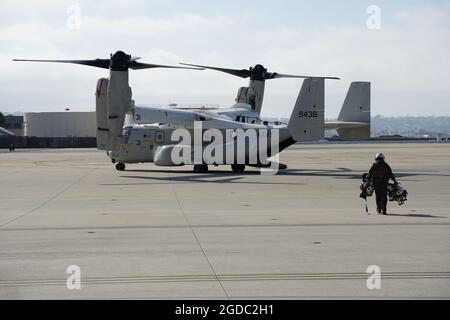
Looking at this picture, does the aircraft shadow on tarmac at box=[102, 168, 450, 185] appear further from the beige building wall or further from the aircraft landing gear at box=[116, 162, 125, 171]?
the beige building wall

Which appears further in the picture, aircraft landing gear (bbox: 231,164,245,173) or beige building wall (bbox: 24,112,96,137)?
beige building wall (bbox: 24,112,96,137)

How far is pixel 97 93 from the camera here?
33.8m

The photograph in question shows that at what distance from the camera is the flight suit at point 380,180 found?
63.4ft

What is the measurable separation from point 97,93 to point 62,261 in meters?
22.0

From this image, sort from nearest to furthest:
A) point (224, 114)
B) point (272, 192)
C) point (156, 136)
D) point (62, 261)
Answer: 1. point (62, 261)
2. point (272, 192)
3. point (156, 136)
4. point (224, 114)

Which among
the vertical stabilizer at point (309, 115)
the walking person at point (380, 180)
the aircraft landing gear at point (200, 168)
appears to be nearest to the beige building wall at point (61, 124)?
the aircraft landing gear at point (200, 168)

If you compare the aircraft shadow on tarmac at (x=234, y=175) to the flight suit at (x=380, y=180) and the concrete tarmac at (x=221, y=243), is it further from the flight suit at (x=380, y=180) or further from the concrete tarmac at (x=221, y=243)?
the flight suit at (x=380, y=180)

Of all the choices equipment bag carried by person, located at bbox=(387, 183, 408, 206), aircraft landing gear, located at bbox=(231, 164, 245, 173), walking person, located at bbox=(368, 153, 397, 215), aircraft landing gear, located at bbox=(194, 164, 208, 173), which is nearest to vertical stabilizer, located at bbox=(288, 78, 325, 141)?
aircraft landing gear, located at bbox=(231, 164, 245, 173)

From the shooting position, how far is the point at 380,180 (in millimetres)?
19703

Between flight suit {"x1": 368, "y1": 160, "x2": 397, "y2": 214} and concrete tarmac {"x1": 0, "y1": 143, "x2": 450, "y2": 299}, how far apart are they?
0.40 meters

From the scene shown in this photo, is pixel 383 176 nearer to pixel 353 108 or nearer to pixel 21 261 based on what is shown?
pixel 21 261

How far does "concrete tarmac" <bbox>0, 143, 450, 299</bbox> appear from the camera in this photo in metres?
10.3

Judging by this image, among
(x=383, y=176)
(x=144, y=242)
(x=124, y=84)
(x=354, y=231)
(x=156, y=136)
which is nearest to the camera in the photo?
(x=144, y=242)
